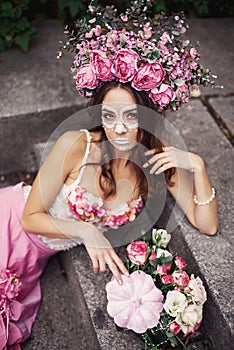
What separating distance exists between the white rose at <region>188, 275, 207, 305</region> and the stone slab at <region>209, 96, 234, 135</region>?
126 centimetres

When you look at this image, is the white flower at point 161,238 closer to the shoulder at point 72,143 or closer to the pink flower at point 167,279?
the pink flower at point 167,279

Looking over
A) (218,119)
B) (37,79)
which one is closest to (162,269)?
(218,119)

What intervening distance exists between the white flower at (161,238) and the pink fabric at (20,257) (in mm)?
643

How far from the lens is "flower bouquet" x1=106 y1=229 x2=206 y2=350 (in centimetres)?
217

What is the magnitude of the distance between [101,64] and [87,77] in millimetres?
93

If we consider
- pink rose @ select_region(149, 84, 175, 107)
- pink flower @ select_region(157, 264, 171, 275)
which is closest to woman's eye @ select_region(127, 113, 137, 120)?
pink rose @ select_region(149, 84, 175, 107)

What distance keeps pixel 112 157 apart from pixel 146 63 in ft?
1.72

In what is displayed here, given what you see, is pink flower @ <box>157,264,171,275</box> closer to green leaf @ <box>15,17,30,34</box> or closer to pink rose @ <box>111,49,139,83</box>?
pink rose @ <box>111,49,139,83</box>

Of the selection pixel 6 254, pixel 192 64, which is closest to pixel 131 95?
pixel 192 64

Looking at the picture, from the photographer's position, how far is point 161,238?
2334 mm

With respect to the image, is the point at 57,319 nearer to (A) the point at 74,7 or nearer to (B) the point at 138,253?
(B) the point at 138,253

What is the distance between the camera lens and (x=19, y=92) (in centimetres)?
349

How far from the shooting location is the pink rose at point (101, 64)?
7.04 ft

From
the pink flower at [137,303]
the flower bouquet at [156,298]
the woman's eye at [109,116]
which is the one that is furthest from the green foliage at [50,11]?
the pink flower at [137,303]
